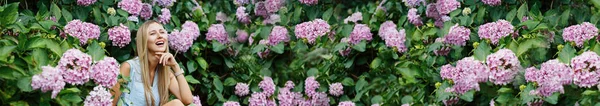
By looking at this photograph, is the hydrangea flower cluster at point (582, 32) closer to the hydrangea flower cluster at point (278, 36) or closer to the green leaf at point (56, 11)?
the hydrangea flower cluster at point (278, 36)

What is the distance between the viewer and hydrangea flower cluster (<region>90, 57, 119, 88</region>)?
13.8 ft

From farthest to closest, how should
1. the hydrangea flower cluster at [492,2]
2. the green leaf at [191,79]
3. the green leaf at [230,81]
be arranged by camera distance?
the green leaf at [230,81] → the green leaf at [191,79] → the hydrangea flower cluster at [492,2]

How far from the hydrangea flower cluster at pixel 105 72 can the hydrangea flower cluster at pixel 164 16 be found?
4.05ft

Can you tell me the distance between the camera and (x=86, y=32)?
4.80 meters

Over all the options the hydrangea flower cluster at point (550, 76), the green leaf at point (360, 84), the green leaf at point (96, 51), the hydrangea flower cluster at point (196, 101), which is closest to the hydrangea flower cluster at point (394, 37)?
the green leaf at point (360, 84)

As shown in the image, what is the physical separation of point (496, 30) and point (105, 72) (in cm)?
221

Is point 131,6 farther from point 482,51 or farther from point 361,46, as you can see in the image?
point 482,51

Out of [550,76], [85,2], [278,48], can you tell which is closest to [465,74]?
[550,76]

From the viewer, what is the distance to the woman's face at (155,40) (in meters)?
4.79

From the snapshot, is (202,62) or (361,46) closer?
(361,46)

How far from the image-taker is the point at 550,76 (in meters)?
3.76

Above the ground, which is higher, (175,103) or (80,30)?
(80,30)

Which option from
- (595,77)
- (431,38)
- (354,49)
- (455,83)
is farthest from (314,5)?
(595,77)

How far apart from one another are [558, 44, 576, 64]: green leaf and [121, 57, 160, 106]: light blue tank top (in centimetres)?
258
